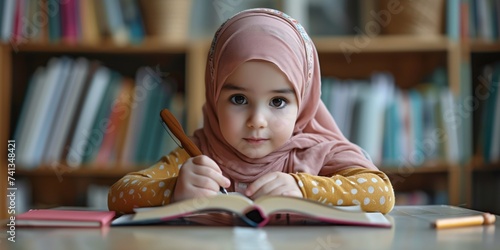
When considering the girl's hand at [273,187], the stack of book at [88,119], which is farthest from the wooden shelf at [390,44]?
the girl's hand at [273,187]

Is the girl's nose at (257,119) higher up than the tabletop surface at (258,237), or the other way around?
the girl's nose at (257,119)

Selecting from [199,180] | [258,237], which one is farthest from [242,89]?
[258,237]

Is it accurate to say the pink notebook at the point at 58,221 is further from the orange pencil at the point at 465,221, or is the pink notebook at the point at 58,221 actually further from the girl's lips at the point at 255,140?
the orange pencil at the point at 465,221

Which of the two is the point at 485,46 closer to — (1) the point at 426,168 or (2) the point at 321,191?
(1) the point at 426,168

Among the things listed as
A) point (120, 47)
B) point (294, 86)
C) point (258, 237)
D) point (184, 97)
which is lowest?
point (258, 237)

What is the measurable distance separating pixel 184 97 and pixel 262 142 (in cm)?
136

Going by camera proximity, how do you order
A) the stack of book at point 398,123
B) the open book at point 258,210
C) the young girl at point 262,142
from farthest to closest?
the stack of book at point 398,123
the young girl at point 262,142
the open book at point 258,210

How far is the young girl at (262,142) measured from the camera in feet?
3.14

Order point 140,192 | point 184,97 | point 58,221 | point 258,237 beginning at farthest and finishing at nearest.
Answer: point 184,97 < point 140,192 < point 58,221 < point 258,237

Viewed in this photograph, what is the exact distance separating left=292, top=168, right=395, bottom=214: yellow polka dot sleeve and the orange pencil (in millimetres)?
119

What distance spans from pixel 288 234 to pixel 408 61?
183 cm

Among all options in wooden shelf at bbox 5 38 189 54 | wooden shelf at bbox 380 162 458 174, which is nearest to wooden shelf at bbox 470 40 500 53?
wooden shelf at bbox 380 162 458 174

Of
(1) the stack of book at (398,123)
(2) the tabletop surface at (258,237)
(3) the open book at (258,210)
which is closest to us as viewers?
(2) the tabletop surface at (258,237)

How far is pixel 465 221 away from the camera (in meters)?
0.92
